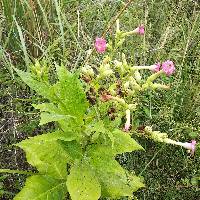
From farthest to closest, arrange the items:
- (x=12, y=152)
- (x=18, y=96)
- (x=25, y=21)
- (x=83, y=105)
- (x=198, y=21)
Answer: (x=198, y=21) < (x=25, y=21) < (x=18, y=96) < (x=12, y=152) < (x=83, y=105)

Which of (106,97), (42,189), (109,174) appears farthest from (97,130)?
(42,189)

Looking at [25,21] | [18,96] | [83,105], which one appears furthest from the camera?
[25,21]

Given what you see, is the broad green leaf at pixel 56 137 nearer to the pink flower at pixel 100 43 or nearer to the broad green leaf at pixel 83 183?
the broad green leaf at pixel 83 183

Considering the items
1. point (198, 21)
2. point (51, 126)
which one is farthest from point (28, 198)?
point (198, 21)

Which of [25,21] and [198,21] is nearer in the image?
[25,21]

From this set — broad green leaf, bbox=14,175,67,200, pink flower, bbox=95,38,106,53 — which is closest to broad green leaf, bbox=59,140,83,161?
broad green leaf, bbox=14,175,67,200

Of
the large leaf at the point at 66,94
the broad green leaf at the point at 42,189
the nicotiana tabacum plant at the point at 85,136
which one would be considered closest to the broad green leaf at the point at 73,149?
the nicotiana tabacum plant at the point at 85,136

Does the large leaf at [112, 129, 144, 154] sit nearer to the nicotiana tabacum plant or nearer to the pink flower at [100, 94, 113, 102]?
the nicotiana tabacum plant

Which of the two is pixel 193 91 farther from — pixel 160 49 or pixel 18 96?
pixel 18 96
